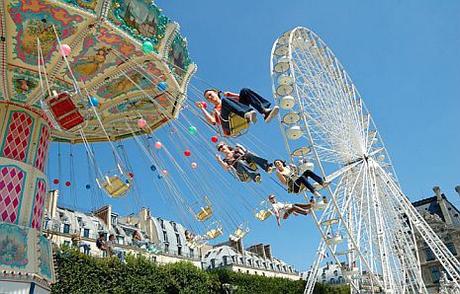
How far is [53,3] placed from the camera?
7.28 m

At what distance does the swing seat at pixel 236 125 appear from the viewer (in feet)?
28.8

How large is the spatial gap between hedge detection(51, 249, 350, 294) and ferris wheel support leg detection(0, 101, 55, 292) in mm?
10482

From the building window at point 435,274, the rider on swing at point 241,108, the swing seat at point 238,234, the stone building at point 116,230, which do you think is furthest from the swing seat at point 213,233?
the building window at point 435,274

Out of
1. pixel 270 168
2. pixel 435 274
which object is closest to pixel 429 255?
pixel 435 274

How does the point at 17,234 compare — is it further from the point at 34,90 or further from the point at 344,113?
the point at 344,113

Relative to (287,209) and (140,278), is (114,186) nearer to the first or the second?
(287,209)

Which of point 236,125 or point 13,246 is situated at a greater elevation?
point 236,125

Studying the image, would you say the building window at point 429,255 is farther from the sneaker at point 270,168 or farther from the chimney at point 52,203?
the sneaker at point 270,168

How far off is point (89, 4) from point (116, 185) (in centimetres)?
415

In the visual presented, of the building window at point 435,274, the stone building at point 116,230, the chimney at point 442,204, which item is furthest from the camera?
the chimney at point 442,204

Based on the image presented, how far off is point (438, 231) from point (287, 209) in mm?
43302

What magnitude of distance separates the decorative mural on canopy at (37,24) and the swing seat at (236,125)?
130 inches

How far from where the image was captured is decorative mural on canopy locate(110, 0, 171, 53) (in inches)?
309

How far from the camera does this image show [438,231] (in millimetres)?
49125
